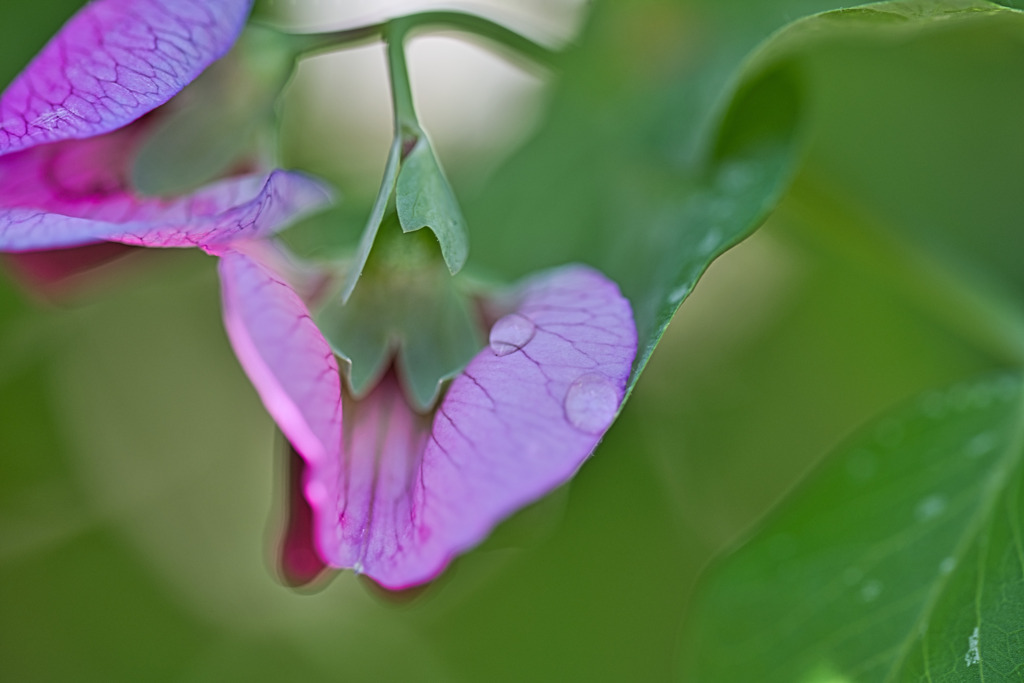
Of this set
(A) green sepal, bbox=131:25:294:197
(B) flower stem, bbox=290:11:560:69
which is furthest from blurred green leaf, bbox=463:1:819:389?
(A) green sepal, bbox=131:25:294:197

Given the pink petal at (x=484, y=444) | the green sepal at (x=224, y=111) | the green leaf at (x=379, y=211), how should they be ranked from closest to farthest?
the pink petal at (x=484, y=444), the green leaf at (x=379, y=211), the green sepal at (x=224, y=111)

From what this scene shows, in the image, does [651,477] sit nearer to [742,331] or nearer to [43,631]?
[742,331]

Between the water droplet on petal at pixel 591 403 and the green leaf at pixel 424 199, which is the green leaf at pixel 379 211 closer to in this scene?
the green leaf at pixel 424 199

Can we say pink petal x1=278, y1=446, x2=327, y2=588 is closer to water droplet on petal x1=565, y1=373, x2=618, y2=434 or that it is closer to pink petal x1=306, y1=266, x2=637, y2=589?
pink petal x1=306, y1=266, x2=637, y2=589

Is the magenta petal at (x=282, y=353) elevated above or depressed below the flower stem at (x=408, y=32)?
below

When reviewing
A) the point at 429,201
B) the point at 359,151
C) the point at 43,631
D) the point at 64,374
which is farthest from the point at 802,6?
the point at 43,631

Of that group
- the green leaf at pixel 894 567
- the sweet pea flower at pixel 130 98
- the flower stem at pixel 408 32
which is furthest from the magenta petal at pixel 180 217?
the green leaf at pixel 894 567

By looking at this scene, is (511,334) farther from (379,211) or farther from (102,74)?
(102,74)
